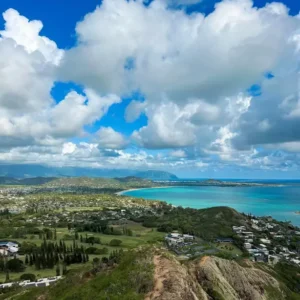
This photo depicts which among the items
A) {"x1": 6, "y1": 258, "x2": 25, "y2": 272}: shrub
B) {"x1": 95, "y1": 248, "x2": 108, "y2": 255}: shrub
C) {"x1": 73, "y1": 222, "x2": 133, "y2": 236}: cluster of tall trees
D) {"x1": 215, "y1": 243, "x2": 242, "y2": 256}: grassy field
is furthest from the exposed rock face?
{"x1": 73, "y1": 222, "x2": 133, "y2": 236}: cluster of tall trees

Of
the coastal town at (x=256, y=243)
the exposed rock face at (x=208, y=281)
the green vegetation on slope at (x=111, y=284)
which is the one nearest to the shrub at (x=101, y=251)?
the coastal town at (x=256, y=243)

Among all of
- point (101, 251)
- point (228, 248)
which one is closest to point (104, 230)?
point (101, 251)

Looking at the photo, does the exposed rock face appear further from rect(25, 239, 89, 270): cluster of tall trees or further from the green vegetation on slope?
rect(25, 239, 89, 270): cluster of tall trees

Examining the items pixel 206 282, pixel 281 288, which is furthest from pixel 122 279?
pixel 281 288

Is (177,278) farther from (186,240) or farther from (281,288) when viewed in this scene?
(186,240)

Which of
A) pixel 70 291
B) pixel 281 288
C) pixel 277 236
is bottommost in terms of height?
pixel 277 236

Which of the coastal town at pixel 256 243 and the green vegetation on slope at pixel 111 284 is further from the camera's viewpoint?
the coastal town at pixel 256 243

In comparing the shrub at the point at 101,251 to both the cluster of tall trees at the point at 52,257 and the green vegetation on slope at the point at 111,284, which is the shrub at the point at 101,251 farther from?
the green vegetation on slope at the point at 111,284

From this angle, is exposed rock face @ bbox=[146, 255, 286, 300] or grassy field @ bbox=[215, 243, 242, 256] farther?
grassy field @ bbox=[215, 243, 242, 256]
